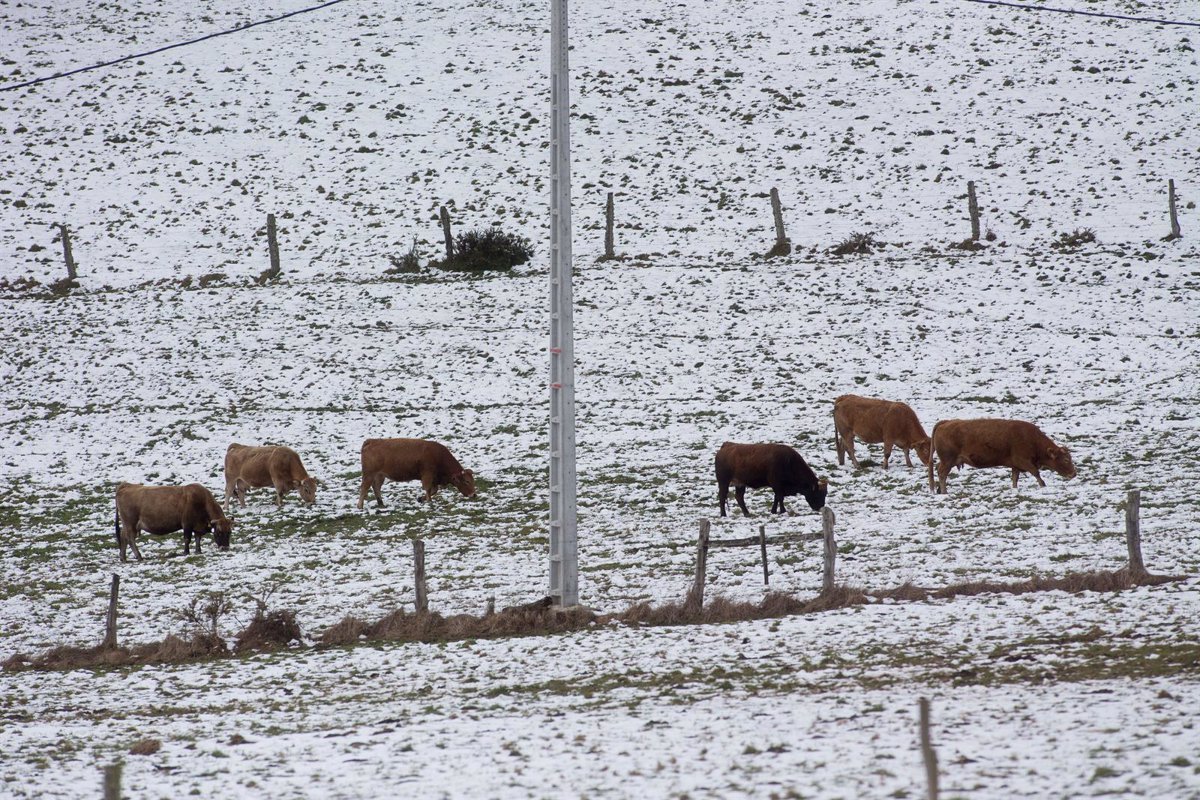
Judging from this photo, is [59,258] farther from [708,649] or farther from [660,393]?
[708,649]

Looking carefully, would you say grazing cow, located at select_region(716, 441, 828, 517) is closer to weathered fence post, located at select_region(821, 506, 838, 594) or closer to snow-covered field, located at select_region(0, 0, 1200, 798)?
snow-covered field, located at select_region(0, 0, 1200, 798)

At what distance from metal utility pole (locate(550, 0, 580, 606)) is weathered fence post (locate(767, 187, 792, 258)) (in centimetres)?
2045

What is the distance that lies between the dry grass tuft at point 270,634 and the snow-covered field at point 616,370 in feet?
2.55

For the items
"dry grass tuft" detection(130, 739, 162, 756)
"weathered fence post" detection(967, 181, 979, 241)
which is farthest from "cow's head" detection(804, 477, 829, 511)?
"weathered fence post" detection(967, 181, 979, 241)

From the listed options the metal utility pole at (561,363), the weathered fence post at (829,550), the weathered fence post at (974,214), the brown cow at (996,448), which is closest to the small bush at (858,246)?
the weathered fence post at (974,214)

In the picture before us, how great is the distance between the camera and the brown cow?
1949 cm

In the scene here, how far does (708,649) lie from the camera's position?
1208 cm

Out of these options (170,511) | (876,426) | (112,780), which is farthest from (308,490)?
(112,780)

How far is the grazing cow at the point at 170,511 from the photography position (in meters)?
19.2

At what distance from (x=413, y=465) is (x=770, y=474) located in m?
6.54

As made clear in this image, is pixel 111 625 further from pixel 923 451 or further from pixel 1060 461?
pixel 1060 461

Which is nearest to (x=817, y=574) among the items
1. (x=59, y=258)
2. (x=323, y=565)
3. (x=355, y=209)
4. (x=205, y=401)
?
(x=323, y=565)

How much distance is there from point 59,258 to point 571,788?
110ft

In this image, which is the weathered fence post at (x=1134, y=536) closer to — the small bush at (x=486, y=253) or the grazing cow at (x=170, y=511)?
the grazing cow at (x=170, y=511)
